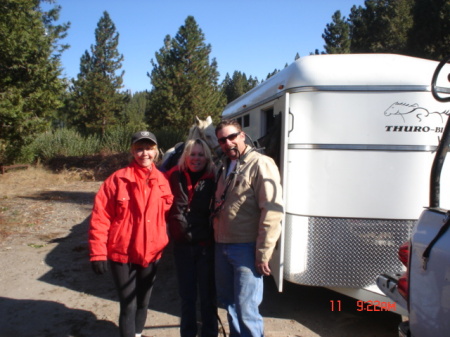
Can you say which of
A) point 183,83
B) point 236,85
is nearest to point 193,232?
point 183,83

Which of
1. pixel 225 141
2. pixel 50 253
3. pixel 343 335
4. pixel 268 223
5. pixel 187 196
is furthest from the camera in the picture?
pixel 50 253

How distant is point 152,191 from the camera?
2945 mm

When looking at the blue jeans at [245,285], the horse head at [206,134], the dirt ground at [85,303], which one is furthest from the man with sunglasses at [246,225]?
the horse head at [206,134]

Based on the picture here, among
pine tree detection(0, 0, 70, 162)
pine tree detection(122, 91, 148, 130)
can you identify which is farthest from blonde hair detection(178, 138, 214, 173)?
pine tree detection(122, 91, 148, 130)

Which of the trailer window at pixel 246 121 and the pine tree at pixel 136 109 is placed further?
the pine tree at pixel 136 109

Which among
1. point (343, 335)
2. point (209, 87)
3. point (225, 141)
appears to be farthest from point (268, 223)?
point (209, 87)

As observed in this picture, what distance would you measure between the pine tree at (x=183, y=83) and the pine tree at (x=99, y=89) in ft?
17.8

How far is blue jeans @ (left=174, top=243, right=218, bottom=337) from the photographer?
304cm

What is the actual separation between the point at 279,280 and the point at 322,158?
1212 millimetres

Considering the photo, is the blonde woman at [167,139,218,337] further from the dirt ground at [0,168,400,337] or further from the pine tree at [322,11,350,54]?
the pine tree at [322,11,350,54]

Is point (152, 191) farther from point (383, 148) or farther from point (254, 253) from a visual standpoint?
point (383, 148)

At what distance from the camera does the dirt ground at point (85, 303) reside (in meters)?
3.74

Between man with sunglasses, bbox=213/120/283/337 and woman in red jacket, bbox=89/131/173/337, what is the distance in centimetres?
52
